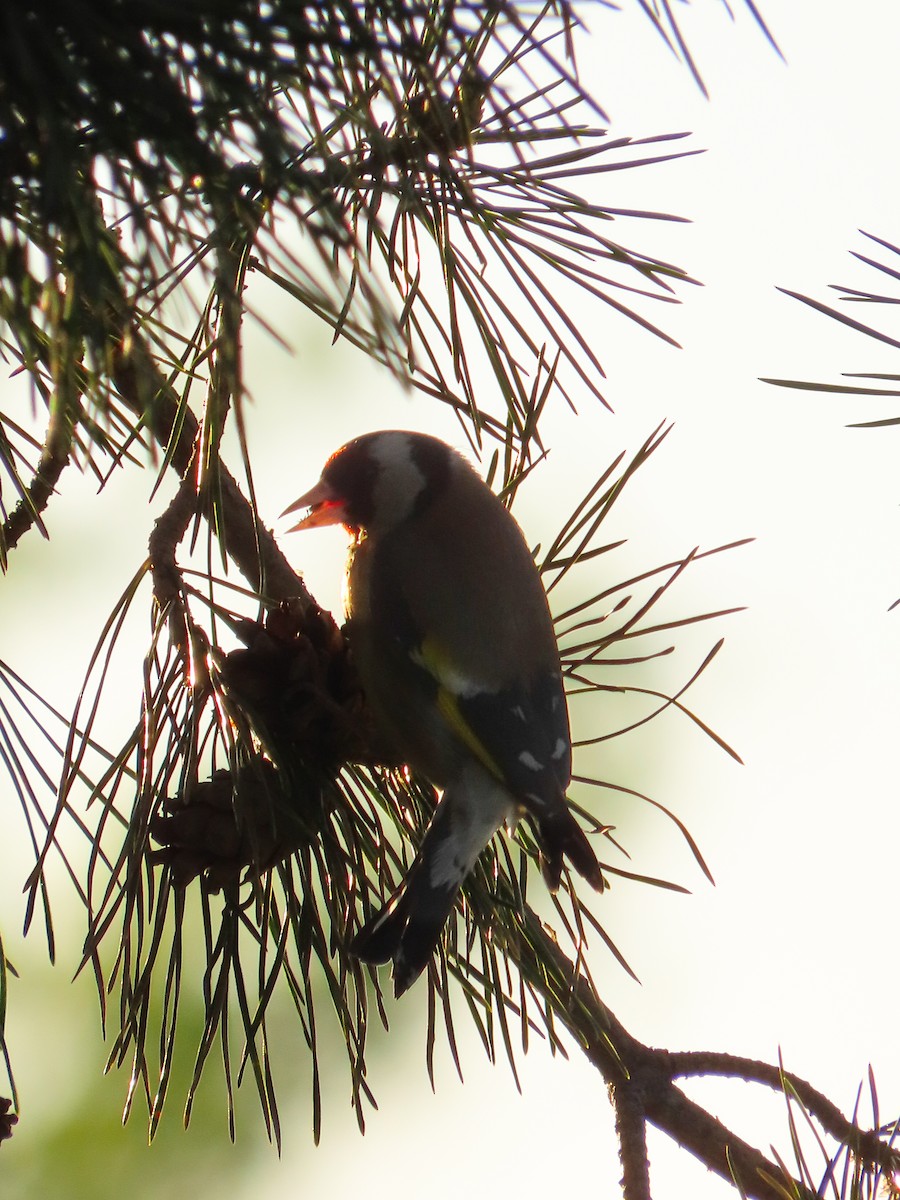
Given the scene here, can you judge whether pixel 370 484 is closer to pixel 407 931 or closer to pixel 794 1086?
pixel 407 931

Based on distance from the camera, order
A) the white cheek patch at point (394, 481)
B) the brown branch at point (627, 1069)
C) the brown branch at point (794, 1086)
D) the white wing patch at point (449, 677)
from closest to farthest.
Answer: the brown branch at point (794, 1086) → the brown branch at point (627, 1069) → the white wing patch at point (449, 677) → the white cheek patch at point (394, 481)

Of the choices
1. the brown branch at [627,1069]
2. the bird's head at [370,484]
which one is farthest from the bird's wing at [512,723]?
the bird's head at [370,484]

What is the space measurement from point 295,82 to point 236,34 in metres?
→ 0.04

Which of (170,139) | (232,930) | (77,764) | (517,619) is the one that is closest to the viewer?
(170,139)

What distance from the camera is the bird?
138 cm

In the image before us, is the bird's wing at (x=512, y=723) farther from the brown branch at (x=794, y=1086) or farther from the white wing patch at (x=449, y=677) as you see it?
the brown branch at (x=794, y=1086)

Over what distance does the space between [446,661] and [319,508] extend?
36 centimetres

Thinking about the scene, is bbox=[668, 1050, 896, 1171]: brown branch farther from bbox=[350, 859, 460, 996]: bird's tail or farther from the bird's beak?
the bird's beak

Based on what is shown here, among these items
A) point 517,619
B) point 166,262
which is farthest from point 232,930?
point 166,262

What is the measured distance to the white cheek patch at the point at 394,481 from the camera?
6.25 ft

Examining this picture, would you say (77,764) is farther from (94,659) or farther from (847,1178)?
(847,1178)

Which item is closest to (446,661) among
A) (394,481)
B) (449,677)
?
(449,677)

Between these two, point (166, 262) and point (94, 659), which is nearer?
point (166, 262)

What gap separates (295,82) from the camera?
76 cm
